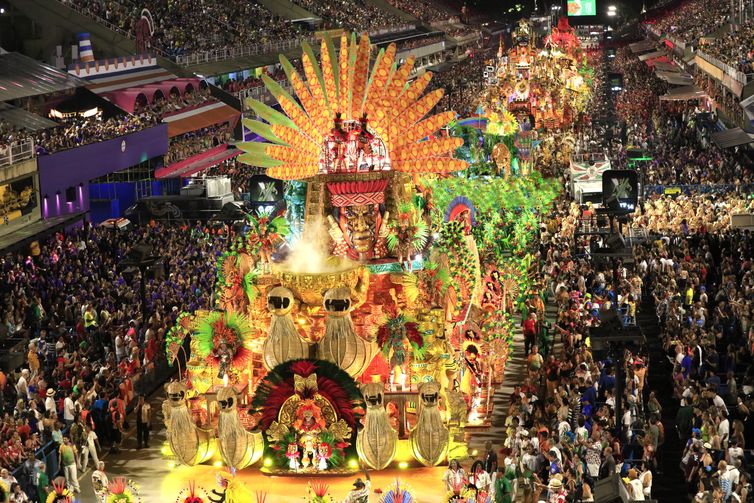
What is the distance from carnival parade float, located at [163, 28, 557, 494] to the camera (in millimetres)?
23016

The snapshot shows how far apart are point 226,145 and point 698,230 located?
23510 millimetres

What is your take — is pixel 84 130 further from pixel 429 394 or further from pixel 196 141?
pixel 429 394

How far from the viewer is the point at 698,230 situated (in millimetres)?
38625

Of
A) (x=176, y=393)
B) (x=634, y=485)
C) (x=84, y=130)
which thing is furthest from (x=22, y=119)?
(x=634, y=485)

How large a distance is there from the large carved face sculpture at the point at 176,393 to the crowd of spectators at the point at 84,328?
1.88 m

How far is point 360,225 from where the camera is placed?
26578 mm

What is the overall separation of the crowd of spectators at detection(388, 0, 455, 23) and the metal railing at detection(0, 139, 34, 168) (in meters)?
68.5

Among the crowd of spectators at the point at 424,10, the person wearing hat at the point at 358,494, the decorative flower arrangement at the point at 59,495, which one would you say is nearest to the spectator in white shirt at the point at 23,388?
the decorative flower arrangement at the point at 59,495

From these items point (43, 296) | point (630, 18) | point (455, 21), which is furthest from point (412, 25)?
point (43, 296)

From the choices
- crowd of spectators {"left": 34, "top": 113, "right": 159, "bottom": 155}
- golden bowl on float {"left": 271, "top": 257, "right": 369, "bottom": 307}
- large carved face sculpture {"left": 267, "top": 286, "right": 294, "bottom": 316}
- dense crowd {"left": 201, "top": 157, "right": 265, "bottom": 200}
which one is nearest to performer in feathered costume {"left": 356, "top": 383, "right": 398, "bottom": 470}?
large carved face sculpture {"left": 267, "top": 286, "right": 294, "bottom": 316}

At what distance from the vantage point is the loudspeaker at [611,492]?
55.7 feet

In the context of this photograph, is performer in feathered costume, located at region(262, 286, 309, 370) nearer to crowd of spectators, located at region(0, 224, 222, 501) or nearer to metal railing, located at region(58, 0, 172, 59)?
crowd of spectators, located at region(0, 224, 222, 501)

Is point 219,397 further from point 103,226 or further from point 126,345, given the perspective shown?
point 103,226

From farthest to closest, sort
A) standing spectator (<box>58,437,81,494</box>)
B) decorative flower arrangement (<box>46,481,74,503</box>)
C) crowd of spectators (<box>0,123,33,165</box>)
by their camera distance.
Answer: crowd of spectators (<box>0,123,33,165</box>), standing spectator (<box>58,437,81,494</box>), decorative flower arrangement (<box>46,481,74,503</box>)
